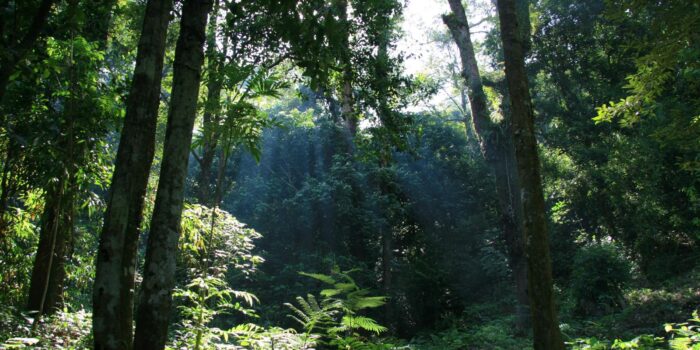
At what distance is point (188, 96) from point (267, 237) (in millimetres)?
15014

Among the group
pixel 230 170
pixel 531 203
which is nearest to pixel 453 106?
pixel 230 170

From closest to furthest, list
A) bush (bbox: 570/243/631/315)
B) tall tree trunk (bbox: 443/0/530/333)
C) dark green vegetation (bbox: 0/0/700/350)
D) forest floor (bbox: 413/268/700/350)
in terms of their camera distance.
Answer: dark green vegetation (bbox: 0/0/700/350)
forest floor (bbox: 413/268/700/350)
bush (bbox: 570/243/631/315)
tall tree trunk (bbox: 443/0/530/333)

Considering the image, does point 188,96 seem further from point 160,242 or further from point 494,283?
point 494,283

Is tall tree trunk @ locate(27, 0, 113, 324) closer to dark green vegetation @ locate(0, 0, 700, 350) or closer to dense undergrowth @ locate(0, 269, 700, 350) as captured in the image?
dark green vegetation @ locate(0, 0, 700, 350)

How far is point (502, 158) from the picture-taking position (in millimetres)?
14805

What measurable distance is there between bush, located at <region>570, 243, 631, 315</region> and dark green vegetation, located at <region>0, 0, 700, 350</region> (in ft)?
0.19

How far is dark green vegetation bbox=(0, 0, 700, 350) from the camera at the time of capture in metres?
3.46

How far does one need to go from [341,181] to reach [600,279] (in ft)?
28.1

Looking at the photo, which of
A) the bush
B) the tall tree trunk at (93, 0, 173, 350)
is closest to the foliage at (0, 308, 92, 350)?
the tall tree trunk at (93, 0, 173, 350)

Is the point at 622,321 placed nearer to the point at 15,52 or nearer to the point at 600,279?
the point at 600,279

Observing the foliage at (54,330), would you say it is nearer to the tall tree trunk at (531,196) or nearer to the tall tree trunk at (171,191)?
the tall tree trunk at (171,191)

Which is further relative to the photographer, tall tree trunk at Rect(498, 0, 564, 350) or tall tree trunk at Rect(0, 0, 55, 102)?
tall tree trunk at Rect(498, 0, 564, 350)

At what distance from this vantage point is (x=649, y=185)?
14367 millimetres

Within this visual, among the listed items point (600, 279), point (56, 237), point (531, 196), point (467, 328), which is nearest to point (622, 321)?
→ point (600, 279)
